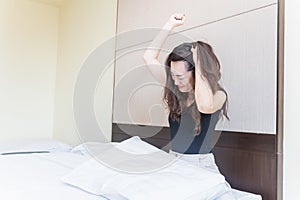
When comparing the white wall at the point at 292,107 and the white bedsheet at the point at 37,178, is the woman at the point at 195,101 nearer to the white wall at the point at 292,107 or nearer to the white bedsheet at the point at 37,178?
the white wall at the point at 292,107

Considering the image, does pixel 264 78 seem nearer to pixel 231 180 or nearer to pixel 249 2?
pixel 249 2

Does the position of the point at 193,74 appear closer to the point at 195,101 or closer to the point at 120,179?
the point at 195,101

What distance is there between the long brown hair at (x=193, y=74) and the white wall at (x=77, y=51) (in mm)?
1022

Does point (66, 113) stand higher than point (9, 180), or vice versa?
point (66, 113)

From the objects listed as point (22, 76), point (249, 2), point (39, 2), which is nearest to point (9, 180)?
point (249, 2)

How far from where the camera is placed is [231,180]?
1671 mm

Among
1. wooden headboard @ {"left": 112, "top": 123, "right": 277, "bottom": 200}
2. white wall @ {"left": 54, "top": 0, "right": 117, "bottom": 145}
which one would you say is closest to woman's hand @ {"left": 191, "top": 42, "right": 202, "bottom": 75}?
wooden headboard @ {"left": 112, "top": 123, "right": 277, "bottom": 200}

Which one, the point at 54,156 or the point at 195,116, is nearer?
the point at 195,116

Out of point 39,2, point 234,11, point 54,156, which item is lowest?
point 54,156

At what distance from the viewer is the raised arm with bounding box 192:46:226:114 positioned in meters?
1.46

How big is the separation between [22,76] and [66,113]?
0.64 meters

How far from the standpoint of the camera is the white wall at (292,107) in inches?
56.8

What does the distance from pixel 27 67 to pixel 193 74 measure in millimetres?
2431

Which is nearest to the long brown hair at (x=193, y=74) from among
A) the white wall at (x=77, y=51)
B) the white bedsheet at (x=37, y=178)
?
the white bedsheet at (x=37, y=178)
